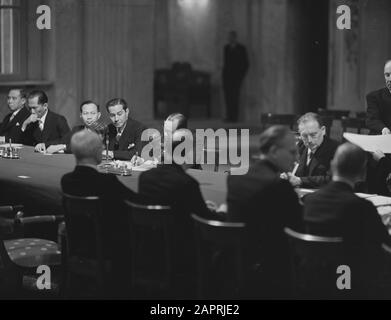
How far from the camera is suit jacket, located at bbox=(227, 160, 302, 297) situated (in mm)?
5012

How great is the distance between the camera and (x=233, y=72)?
1634cm

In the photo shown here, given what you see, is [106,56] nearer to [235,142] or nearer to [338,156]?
[235,142]

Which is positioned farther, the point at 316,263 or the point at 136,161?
the point at 136,161

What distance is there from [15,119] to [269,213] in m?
4.77

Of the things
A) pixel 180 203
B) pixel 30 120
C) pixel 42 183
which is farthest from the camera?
pixel 30 120

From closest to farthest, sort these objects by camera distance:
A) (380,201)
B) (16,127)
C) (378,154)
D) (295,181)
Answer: (380,201) < (295,181) < (378,154) < (16,127)

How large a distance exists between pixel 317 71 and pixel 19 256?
34.8 ft

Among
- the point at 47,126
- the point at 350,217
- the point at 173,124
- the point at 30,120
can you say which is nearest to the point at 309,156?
the point at 173,124

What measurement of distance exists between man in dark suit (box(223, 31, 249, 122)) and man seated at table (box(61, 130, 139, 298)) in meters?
10.6

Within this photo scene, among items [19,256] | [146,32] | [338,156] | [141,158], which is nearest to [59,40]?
[146,32]

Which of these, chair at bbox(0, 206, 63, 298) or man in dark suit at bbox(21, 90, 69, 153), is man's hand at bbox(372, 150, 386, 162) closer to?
chair at bbox(0, 206, 63, 298)

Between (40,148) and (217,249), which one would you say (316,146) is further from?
(40,148)

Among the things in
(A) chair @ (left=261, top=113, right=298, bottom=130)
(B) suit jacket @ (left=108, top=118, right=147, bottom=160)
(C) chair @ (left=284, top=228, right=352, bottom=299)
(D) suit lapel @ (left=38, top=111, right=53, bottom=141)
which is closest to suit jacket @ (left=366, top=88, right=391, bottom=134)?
(B) suit jacket @ (left=108, top=118, right=147, bottom=160)

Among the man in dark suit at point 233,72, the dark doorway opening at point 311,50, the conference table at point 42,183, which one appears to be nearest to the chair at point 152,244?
the conference table at point 42,183
